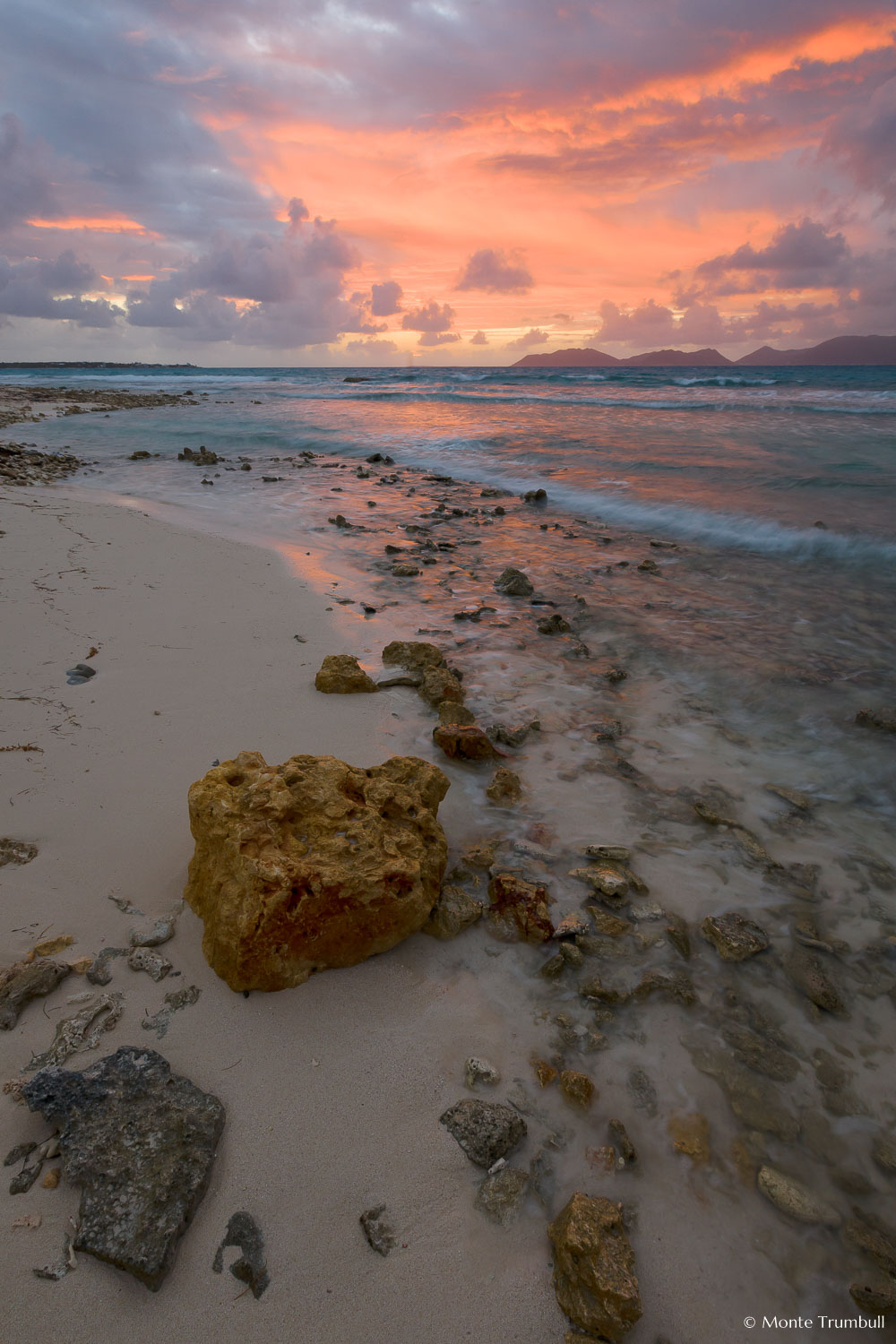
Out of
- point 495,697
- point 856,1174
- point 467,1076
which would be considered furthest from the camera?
point 495,697

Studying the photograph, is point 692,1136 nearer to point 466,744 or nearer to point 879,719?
point 466,744

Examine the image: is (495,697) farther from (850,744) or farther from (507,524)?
(507,524)

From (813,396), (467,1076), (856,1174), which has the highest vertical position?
(813,396)

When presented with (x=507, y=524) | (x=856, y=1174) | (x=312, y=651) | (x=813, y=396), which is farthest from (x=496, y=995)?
(x=813, y=396)

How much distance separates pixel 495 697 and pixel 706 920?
2112 millimetres

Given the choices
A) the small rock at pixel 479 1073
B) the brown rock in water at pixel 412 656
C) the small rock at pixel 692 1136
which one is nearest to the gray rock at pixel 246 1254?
the small rock at pixel 479 1073

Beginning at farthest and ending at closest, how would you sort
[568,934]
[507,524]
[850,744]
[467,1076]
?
[507,524] < [850,744] < [568,934] < [467,1076]

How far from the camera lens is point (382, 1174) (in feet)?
5.62

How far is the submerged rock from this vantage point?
6.62 meters

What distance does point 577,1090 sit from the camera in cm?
195

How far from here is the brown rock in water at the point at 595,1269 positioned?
147cm

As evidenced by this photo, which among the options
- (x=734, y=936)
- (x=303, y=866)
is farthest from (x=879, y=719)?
(x=303, y=866)

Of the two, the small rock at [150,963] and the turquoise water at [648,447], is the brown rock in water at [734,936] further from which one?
the turquoise water at [648,447]

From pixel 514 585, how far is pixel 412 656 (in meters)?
2.38
